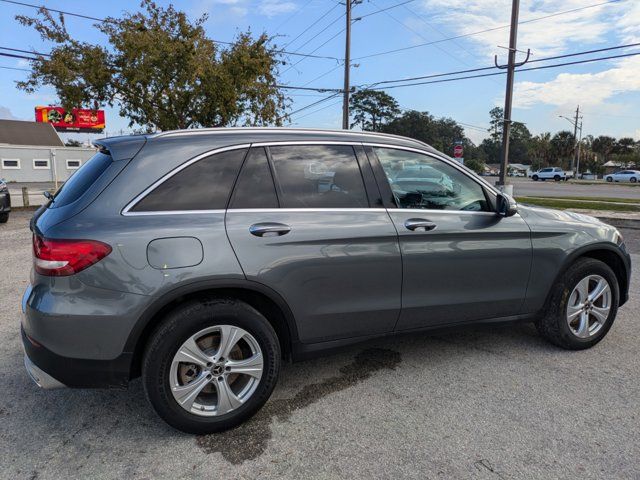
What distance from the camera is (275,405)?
3.14 meters

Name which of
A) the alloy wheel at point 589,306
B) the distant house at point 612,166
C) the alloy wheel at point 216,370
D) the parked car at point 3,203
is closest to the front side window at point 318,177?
the alloy wheel at point 216,370

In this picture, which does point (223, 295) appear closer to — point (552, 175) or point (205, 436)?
point (205, 436)

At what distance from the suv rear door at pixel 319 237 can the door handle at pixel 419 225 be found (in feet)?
0.48

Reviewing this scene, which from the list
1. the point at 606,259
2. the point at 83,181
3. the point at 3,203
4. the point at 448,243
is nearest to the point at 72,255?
the point at 83,181

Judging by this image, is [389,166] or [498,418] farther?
[389,166]

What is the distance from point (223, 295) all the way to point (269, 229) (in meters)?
0.47

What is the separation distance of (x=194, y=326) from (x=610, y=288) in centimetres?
341

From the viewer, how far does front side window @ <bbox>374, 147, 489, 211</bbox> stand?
3355mm

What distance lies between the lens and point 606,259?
412cm

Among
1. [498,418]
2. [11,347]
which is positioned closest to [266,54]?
[11,347]

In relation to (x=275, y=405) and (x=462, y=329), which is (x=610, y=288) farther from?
(x=275, y=405)

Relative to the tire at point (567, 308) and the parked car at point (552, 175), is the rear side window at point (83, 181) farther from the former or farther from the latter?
the parked car at point (552, 175)

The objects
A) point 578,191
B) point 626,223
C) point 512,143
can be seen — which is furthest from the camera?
point 512,143

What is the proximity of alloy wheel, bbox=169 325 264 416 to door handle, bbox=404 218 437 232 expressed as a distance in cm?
125
